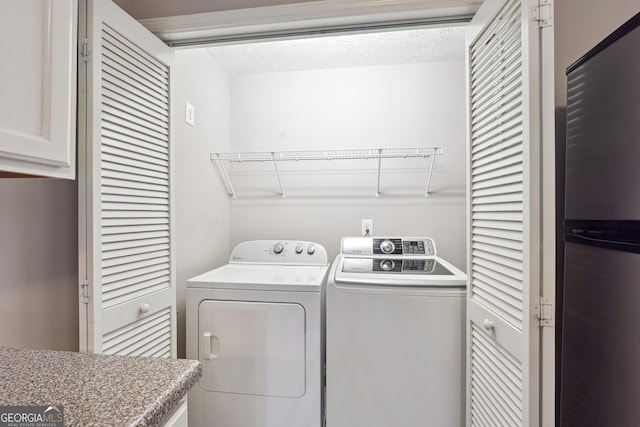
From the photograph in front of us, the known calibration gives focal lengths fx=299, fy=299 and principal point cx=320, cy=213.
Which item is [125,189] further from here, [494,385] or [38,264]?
[494,385]

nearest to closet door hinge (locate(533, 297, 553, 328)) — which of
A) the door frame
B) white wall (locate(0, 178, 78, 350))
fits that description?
the door frame

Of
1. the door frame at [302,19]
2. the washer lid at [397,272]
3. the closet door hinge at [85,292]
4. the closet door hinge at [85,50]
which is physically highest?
the door frame at [302,19]

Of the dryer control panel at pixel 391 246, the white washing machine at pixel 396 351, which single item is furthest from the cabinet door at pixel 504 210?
the dryer control panel at pixel 391 246

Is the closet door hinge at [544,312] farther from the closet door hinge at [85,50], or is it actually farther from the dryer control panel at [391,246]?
the closet door hinge at [85,50]

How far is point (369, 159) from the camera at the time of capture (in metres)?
2.43

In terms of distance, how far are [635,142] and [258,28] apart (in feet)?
4.72

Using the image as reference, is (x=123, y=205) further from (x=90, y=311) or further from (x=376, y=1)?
(x=376, y=1)

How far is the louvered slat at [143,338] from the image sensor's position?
1.18 meters

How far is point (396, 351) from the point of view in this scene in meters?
1.48

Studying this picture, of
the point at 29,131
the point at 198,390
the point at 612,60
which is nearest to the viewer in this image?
the point at 29,131

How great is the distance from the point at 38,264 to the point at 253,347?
102 cm

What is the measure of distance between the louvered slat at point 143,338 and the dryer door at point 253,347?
23cm

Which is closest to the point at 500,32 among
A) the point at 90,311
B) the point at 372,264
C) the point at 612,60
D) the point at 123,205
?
the point at 612,60

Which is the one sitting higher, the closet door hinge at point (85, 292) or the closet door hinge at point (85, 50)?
the closet door hinge at point (85, 50)
